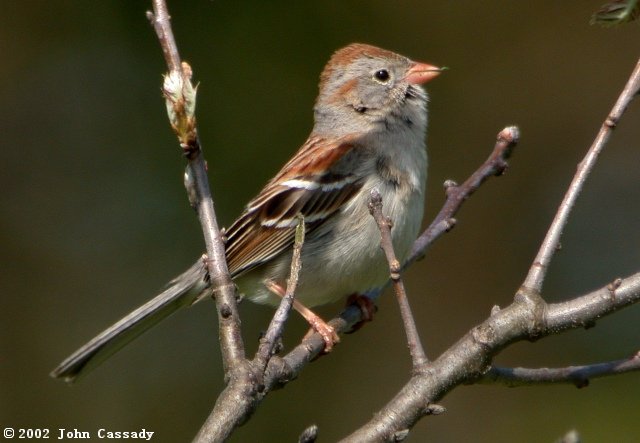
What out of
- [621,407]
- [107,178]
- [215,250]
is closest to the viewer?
[215,250]

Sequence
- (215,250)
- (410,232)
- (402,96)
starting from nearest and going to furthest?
(215,250) → (410,232) → (402,96)

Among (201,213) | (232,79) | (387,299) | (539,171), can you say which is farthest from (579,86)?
(201,213)

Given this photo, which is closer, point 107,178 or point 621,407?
point 621,407

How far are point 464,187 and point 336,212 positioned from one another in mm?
577

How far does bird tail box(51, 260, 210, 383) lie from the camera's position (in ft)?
11.0

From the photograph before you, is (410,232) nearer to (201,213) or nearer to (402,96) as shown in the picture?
(402,96)

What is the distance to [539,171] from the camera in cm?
559

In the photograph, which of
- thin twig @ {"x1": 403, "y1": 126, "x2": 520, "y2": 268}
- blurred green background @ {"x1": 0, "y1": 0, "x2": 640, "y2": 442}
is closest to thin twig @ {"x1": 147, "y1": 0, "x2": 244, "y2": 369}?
thin twig @ {"x1": 403, "y1": 126, "x2": 520, "y2": 268}

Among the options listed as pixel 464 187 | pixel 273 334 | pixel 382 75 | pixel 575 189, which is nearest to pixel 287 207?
pixel 382 75

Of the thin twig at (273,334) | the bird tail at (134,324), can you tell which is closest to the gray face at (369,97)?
the bird tail at (134,324)

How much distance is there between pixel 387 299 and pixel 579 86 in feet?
5.48

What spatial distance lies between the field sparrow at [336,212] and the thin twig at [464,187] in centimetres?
6

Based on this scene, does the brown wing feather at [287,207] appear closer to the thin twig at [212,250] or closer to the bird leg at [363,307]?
the bird leg at [363,307]

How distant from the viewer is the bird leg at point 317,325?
10.3 ft
